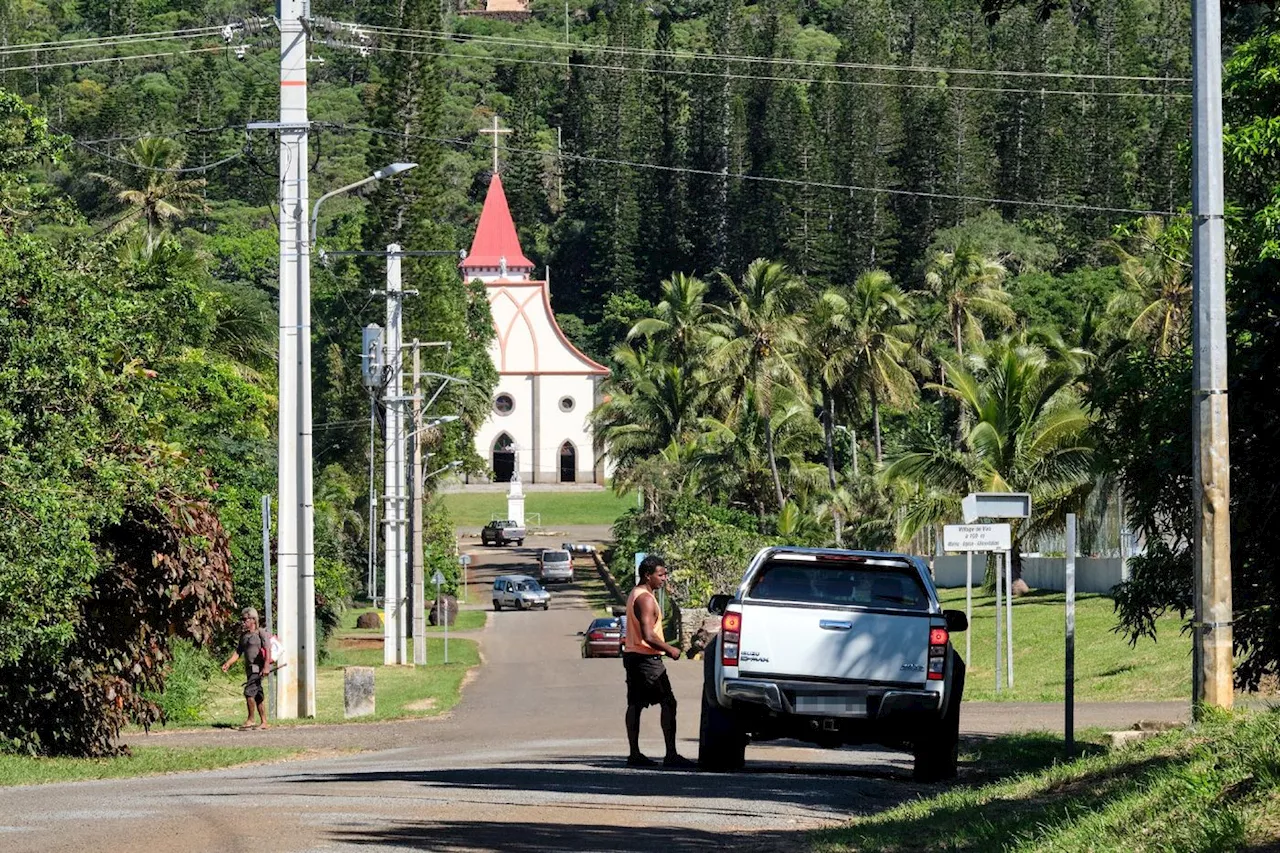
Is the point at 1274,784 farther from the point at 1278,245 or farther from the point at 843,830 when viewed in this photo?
the point at 1278,245

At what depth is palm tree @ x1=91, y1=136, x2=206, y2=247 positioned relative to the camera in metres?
65.9

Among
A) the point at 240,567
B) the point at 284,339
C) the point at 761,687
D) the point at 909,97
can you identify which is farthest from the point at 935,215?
the point at 761,687

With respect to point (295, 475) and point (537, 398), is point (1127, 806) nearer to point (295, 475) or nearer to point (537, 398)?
point (295, 475)

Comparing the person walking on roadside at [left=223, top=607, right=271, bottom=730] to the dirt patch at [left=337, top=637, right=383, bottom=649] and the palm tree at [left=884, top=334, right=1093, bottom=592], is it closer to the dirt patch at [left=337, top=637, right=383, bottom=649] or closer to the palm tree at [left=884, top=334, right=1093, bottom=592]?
the palm tree at [left=884, top=334, right=1093, bottom=592]

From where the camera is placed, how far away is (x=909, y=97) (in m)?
116

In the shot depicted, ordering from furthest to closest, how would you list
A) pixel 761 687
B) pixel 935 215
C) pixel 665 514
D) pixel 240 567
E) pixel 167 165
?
pixel 935 215
pixel 167 165
pixel 665 514
pixel 240 567
pixel 761 687

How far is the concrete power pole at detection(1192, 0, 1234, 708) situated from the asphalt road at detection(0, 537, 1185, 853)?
6.94ft

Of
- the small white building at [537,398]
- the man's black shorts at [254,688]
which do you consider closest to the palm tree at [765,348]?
the man's black shorts at [254,688]

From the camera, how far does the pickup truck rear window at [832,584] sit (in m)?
13.0

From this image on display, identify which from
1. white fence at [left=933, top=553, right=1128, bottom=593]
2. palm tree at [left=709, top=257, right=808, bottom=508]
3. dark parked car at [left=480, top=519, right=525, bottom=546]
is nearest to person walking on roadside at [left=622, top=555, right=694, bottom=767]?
white fence at [left=933, top=553, right=1128, bottom=593]

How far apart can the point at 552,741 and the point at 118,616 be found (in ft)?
14.1

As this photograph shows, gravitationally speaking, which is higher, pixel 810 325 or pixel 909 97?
pixel 909 97

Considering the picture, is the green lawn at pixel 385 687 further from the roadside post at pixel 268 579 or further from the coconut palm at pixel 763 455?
the coconut palm at pixel 763 455

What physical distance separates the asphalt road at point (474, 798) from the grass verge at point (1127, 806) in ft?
1.84
